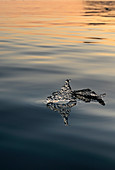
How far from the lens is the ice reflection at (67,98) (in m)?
6.54

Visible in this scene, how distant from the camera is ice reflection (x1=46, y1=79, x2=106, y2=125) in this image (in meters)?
6.54

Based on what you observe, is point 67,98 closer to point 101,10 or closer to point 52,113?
point 52,113

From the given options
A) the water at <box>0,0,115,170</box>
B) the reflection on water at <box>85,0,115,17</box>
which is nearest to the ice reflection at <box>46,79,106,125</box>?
the water at <box>0,0,115,170</box>

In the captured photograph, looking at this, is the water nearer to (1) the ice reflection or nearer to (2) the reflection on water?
(1) the ice reflection

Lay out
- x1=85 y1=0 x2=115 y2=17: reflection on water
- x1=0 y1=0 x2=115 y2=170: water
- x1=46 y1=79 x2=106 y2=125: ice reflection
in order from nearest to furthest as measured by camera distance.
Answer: x1=0 y1=0 x2=115 y2=170: water
x1=46 y1=79 x2=106 y2=125: ice reflection
x1=85 y1=0 x2=115 y2=17: reflection on water

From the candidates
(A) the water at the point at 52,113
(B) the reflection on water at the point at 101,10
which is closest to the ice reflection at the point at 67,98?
(A) the water at the point at 52,113

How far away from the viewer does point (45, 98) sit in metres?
7.01

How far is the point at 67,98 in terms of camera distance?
23.2 feet

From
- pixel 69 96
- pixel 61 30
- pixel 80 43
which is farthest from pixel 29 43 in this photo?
pixel 69 96

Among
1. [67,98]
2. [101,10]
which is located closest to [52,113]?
[67,98]

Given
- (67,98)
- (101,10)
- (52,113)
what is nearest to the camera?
(52,113)

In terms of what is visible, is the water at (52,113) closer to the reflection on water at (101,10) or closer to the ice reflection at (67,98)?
the ice reflection at (67,98)

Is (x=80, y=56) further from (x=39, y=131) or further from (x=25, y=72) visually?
(x=39, y=131)

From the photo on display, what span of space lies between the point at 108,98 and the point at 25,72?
325cm
